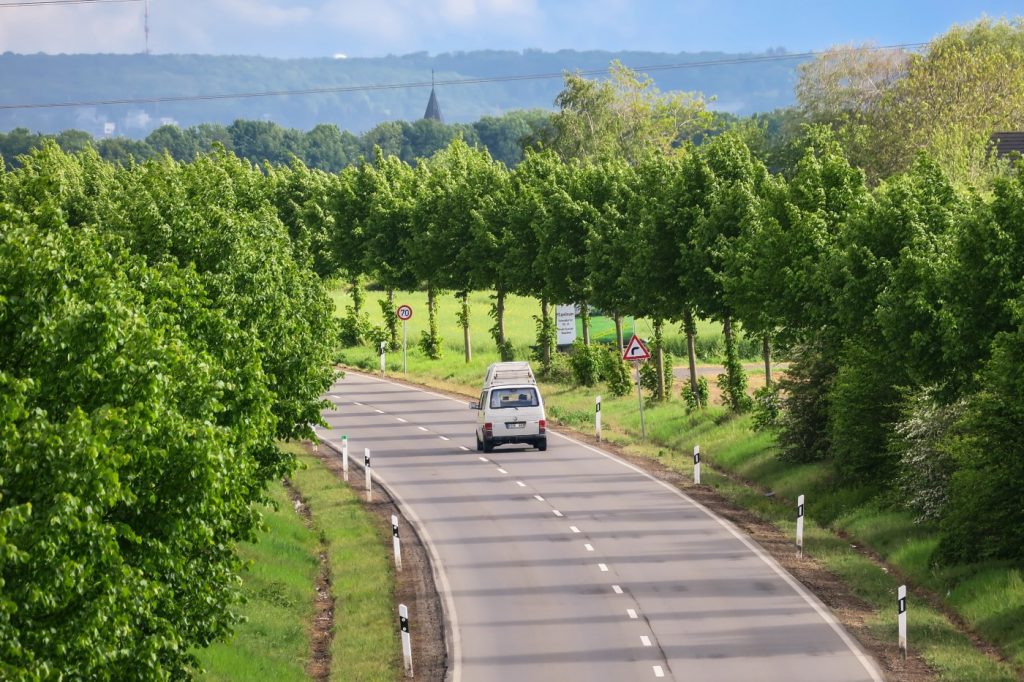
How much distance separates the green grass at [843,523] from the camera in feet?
73.5

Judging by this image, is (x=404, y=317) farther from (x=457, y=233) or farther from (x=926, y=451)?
(x=926, y=451)

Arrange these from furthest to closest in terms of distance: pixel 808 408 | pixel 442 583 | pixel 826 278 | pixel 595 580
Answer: pixel 808 408
pixel 826 278
pixel 442 583
pixel 595 580

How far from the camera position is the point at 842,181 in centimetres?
3938

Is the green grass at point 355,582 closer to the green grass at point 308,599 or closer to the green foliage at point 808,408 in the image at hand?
the green grass at point 308,599

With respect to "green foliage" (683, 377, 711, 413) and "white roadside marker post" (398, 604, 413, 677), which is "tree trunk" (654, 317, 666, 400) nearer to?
"green foliage" (683, 377, 711, 413)

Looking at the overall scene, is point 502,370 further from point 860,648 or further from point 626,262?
point 860,648

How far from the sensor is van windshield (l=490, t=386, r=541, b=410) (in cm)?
4147

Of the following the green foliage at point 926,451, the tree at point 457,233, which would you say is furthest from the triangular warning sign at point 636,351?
the tree at point 457,233

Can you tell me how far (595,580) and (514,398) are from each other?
50.0 feet

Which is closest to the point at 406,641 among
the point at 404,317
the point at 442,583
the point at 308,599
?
the point at 442,583

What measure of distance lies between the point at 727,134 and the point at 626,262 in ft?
20.3

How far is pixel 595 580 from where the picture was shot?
26828 mm

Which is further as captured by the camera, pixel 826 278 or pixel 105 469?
pixel 826 278

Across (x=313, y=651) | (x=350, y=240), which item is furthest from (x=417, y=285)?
(x=313, y=651)
